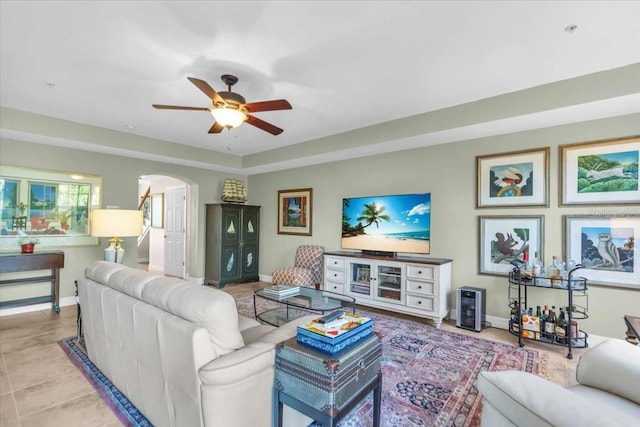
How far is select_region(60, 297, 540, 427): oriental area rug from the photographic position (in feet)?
6.35

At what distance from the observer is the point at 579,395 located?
1.14 metres

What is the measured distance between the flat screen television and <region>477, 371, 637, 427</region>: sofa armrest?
282 centimetres

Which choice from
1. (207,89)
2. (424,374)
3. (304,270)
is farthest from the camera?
(304,270)

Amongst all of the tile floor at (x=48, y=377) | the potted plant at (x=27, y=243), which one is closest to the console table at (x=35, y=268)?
the potted plant at (x=27, y=243)

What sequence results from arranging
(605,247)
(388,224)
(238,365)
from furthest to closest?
(388,224)
(605,247)
(238,365)

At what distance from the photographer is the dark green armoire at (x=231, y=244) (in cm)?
579

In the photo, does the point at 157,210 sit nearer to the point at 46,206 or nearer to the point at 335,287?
the point at 46,206

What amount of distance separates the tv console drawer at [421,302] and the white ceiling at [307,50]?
2.26 metres

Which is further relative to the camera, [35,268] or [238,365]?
[35,268]

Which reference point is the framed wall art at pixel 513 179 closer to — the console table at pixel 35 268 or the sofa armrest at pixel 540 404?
the sofa armrest at pixel 540 404

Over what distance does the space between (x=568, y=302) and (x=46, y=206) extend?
6494 millimetres

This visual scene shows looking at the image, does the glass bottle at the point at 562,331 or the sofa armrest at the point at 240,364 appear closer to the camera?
the sofa armrest at the point at 240,364

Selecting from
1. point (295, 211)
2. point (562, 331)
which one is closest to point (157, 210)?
point (295, 211)

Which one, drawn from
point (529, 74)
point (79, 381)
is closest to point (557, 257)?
point (529, 74)
